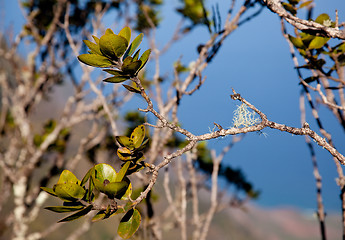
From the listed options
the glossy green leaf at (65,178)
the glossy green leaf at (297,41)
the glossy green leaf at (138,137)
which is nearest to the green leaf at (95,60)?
the glossy green leaf at (138,137)

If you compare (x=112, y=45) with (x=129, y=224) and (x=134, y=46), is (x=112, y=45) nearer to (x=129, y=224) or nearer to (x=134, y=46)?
(x=134, y=46)

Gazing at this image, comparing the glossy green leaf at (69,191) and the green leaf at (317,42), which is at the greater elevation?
the green leaf at (317,42)

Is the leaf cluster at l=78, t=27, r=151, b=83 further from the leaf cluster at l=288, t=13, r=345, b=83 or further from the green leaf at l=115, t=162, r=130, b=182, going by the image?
the leaf cluster at l=288, t=13, r=345, b=83

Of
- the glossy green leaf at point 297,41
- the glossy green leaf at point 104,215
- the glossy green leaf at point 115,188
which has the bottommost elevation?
the glossy green leaf at point 104,215

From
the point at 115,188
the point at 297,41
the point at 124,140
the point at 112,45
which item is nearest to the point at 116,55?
the point at 112,45

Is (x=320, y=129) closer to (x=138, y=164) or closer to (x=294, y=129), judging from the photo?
(x=294, y=129)

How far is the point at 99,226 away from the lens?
675 centimetres

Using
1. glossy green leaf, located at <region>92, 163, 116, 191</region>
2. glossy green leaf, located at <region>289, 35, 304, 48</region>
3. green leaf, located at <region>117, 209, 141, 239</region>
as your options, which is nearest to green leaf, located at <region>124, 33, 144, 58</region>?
glossy green leaf, located at <region>92, 163, 116, 191</region>

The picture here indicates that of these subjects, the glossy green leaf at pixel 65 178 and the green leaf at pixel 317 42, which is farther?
the green leaf at pixel 317 42

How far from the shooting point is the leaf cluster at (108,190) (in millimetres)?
550

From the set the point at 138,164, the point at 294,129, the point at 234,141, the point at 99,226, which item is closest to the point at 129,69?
the point at 138,164

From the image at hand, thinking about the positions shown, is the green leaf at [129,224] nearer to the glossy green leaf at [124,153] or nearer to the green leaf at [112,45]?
the glossy green leaf at [124,153]

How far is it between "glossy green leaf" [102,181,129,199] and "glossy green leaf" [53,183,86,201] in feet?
0.20

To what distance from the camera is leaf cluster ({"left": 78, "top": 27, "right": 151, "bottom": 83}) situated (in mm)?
552
